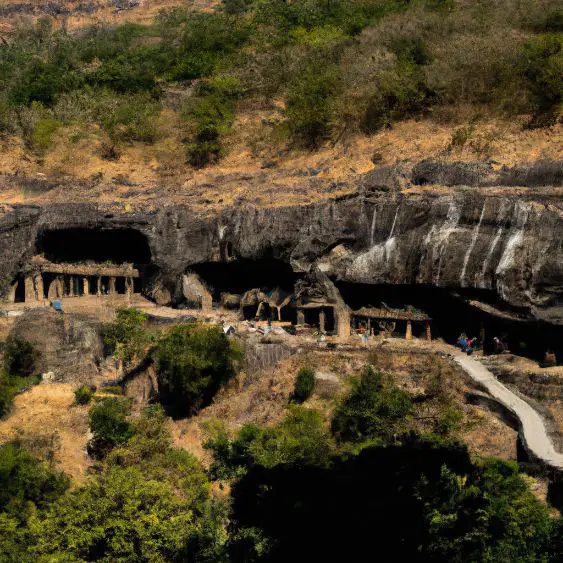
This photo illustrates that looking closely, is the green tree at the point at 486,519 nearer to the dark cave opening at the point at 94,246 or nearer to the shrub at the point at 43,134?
the dark cave opening at the point at 94,246

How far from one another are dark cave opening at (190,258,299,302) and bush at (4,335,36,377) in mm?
7659

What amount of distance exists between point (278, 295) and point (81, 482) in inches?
460

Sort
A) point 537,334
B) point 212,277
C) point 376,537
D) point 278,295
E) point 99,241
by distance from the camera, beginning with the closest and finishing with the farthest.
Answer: point 376,537 < point 537,334 < point 278,295 < point 212,277 < point 99,241

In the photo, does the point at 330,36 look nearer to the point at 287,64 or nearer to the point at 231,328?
the point at 287,64

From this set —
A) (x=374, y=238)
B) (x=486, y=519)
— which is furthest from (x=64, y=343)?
(x=486, y=519)

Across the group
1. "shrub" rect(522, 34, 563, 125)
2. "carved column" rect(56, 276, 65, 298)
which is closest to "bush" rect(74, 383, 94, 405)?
"carved column" rect(56, 276, 65, 298)

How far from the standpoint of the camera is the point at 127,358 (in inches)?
1270

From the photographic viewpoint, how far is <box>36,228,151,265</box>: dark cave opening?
38.7 metres

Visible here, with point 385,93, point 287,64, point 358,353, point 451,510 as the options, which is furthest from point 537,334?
point 287,64

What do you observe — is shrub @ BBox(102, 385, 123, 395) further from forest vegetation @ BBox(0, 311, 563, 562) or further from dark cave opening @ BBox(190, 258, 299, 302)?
dark cave opening @ BBox(190, 258, 299, 302)

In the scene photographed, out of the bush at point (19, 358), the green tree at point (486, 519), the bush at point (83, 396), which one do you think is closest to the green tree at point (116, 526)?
the green tree at point (486, 519)

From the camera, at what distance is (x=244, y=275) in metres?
35.7

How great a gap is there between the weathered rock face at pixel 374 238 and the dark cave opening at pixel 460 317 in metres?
0.57

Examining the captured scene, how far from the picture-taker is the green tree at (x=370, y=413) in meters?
24.7
